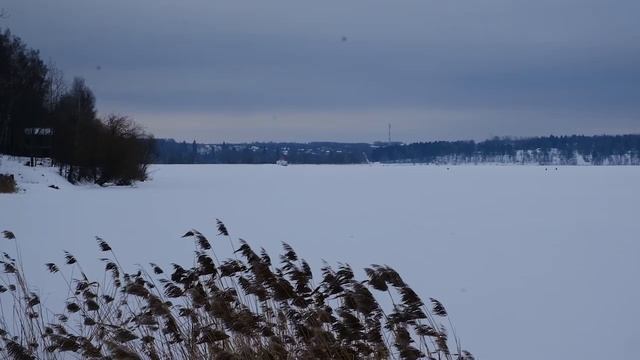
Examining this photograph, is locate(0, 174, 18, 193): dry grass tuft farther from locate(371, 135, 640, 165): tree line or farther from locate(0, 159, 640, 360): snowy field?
locate(371, 135, 640, 165): tree line

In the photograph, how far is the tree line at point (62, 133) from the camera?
42219 millimetres

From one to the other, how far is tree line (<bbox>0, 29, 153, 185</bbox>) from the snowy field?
10.6 m

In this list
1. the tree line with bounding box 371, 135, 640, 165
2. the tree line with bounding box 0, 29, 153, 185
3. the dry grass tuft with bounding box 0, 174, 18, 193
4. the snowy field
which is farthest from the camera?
the tree line with bounding box 371, 135, 640, 165

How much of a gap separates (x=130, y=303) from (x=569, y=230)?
13.9 m

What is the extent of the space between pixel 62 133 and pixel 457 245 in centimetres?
3465

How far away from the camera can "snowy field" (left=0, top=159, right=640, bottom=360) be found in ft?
29.4

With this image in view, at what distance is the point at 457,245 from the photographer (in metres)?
16.3

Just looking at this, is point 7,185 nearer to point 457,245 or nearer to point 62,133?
point 62,133

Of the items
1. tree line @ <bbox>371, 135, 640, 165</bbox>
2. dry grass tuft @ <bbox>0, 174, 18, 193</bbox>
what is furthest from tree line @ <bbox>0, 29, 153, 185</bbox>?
tree line @ <bbox>371, 135, 640, 165</bbox>

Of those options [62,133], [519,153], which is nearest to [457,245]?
[62,133]

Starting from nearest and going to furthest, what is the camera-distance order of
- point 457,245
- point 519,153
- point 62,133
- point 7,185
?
point 457,245
point 7,185
point 62,133
point 519,153

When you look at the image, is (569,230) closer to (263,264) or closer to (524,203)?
(524,203)

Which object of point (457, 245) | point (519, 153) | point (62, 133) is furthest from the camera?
point (519, 153)

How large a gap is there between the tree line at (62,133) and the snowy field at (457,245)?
10.6 m
